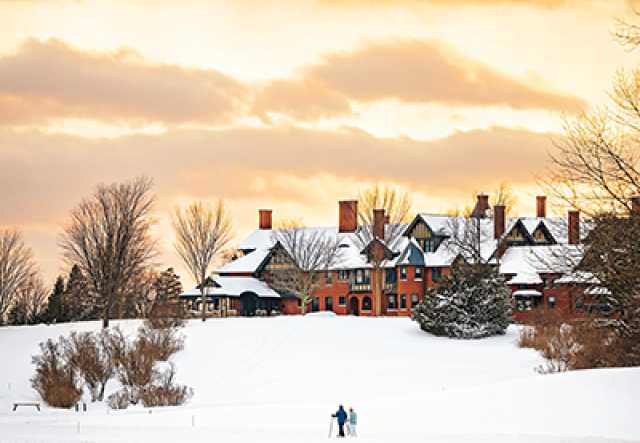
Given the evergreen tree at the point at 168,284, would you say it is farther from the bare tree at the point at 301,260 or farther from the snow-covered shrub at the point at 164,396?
the snow-covered shrub at the point at 164,396

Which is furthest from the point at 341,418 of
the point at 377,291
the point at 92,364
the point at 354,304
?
the point at 354,304

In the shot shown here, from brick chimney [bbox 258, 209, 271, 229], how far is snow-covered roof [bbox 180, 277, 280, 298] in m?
12.6

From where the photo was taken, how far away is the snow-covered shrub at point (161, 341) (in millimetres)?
59906

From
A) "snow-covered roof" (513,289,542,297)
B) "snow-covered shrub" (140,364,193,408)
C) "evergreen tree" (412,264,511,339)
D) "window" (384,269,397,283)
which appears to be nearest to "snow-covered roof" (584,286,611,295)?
"snow-covered shrub" (140,364,193,408)

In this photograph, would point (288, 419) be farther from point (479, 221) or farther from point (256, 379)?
point (479, 221)

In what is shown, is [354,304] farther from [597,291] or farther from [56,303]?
[597,291]

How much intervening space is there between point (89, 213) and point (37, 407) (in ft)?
104

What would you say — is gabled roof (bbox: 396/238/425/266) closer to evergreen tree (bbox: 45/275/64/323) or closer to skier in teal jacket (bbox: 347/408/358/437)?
evergreen tree (bbox: 45/275/64/323)

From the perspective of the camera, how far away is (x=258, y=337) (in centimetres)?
6762

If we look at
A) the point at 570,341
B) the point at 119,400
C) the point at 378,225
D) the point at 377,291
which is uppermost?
the point at 378,225

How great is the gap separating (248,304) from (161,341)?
29876 mm

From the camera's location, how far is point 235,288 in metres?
91.4

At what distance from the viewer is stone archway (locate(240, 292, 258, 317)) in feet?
300

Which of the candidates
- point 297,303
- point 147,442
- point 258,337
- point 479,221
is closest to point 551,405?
point 147,442
